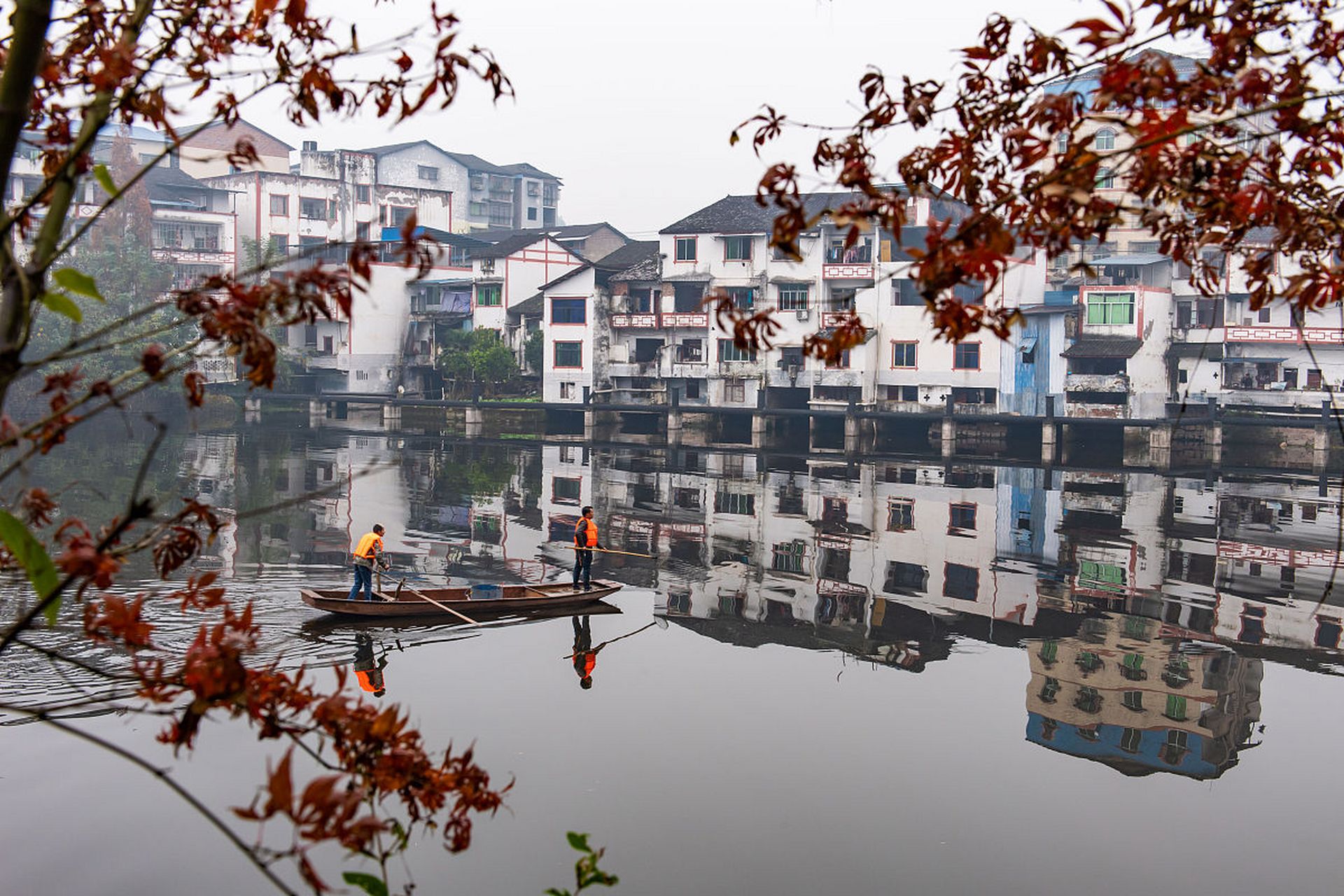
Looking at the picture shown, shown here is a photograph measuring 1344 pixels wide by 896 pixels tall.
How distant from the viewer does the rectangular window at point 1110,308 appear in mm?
51406

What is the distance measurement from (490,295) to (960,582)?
4521 centimetres

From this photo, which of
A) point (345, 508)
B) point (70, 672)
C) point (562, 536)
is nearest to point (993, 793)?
point (70, 672)

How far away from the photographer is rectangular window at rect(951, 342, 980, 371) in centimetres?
5347

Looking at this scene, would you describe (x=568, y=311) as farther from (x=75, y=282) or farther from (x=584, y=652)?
(x=75, y=282)

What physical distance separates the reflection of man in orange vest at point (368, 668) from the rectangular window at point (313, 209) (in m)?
60.6

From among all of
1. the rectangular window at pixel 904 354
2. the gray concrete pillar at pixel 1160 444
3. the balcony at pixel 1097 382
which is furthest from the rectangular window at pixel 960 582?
the rectangular window at pixel 904 354

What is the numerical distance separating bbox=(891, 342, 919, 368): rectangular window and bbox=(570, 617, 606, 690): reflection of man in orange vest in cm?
3834

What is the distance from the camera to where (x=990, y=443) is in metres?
56.3

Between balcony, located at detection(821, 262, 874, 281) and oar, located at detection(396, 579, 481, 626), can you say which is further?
balcony, located at detection(821, 262, 874, 281)

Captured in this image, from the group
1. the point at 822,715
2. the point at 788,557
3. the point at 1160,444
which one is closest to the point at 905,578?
the point at 788,557

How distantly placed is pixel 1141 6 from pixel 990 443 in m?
54.0

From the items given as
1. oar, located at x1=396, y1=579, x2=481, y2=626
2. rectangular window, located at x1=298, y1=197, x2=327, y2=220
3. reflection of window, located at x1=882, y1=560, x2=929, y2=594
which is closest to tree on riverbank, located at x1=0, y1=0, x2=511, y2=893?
oar, located at x1=396, y1=579, x2=481, y2=626

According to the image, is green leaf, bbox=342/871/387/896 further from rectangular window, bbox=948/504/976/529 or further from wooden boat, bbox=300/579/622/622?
rectangular window, bbox=948/504/976/529

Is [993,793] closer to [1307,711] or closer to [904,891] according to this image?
[904,891]
